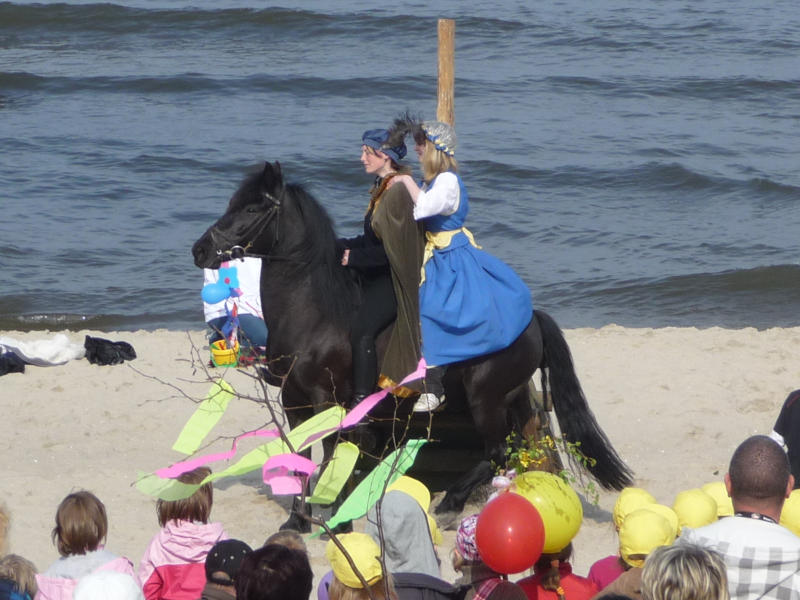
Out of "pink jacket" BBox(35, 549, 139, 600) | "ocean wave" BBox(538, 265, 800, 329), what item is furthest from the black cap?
"ocean wave" BBox(538, 265, 800, 329)

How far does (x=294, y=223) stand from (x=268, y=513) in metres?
1.95

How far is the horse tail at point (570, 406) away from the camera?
677 centimetres

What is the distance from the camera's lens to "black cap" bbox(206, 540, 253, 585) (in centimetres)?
390

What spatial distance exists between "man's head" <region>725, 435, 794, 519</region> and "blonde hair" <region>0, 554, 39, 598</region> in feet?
7.59

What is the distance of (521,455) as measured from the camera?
5766 millimetres

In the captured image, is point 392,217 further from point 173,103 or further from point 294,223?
point 173,103

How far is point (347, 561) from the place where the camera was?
11.8 ft

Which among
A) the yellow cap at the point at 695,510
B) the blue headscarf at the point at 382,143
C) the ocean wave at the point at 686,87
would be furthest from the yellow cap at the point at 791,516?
the ocean wave at the point at 686,87

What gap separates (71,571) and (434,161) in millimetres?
3056

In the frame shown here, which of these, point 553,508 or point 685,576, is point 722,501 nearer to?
point 553,508

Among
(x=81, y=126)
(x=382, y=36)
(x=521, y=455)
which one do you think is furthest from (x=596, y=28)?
(x=521, y=455)

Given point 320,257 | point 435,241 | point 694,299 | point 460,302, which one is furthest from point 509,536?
point 694,299

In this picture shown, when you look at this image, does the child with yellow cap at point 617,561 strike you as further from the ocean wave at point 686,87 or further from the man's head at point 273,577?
the ocean wave at point 686,87

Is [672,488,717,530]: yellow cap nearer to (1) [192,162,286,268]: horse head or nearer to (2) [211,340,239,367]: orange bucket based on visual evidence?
(1) [192,162,286,268]: horse head
